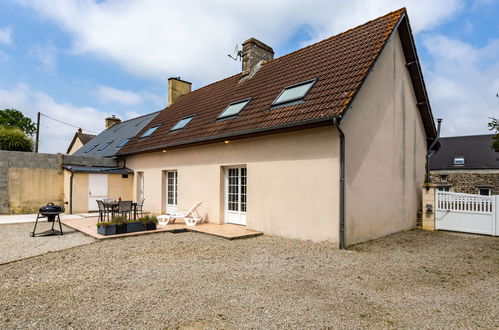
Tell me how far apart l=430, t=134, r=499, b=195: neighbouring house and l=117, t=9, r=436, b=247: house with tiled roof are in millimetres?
18422

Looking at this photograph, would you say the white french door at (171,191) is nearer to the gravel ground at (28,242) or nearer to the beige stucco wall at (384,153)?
the gravel ground at (28,242)

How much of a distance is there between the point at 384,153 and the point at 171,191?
875 centimetres

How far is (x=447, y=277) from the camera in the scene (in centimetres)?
527

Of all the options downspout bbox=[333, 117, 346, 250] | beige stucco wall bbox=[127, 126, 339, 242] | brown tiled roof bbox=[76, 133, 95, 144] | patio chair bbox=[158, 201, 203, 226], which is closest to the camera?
downspout bbox=[333, 117, 346, 250]

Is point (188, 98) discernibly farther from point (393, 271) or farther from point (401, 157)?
point (393, 271)

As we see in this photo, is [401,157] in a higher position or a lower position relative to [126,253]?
higher

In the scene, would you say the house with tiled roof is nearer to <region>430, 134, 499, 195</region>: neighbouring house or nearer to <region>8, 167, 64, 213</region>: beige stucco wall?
<region>8, 167, 64, 213</region>: beige stucco wall

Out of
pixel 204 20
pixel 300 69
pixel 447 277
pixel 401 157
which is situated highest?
pixel 204 20

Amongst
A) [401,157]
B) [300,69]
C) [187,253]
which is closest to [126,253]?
[187,253]

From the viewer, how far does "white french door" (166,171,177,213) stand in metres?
12.9

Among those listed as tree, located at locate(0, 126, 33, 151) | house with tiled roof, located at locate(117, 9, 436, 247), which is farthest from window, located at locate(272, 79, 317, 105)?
tree, located at locate(0, 126, 33, 151)

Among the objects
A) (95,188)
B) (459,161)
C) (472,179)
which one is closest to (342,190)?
(95,188)

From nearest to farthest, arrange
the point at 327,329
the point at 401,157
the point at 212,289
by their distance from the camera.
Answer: the point at 327,329 < the point at 212,289 < the point at 401,157

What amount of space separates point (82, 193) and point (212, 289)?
40.3 ft
